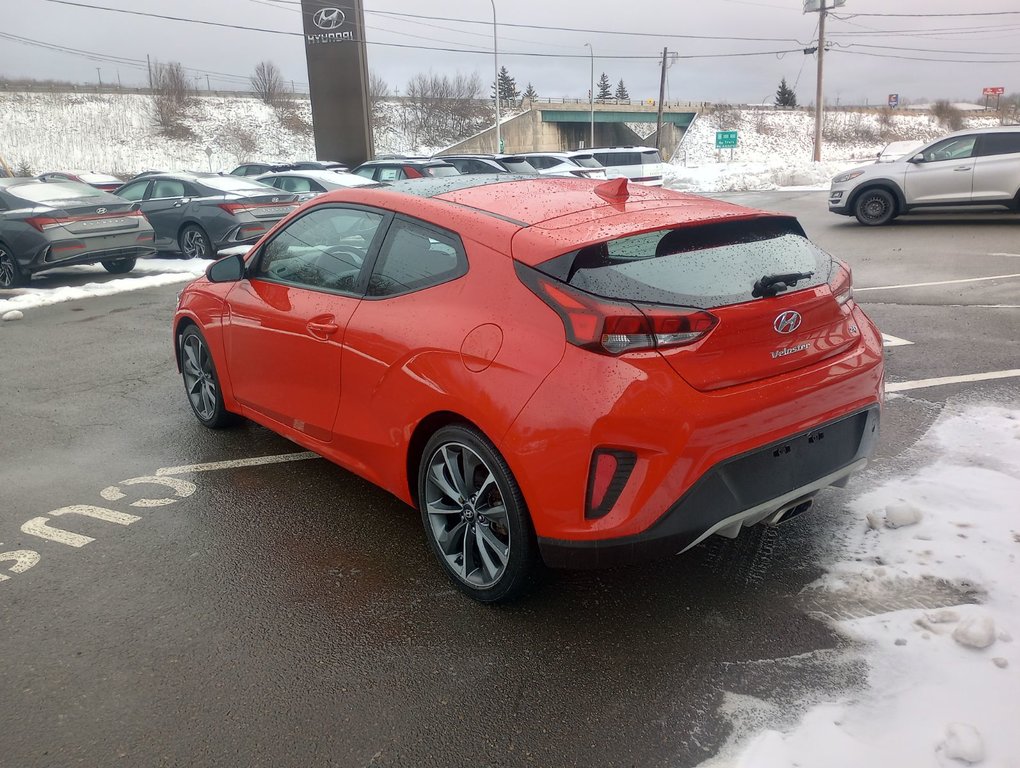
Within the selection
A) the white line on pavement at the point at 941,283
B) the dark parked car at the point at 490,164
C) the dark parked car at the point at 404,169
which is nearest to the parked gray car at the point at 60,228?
the dark parked car at the point at 404,169

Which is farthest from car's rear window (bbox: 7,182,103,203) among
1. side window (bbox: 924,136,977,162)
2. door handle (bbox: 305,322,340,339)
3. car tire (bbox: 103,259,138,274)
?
side window (bbox: 924,136,977,162)

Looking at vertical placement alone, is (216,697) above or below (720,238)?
below

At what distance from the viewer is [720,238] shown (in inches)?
121

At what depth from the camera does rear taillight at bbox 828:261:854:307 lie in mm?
3139

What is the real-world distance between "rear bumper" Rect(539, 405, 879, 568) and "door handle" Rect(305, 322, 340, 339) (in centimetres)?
150

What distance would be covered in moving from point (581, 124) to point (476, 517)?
305 ft

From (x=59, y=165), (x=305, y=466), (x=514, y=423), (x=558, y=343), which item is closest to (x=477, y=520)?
(x=514, y=423)

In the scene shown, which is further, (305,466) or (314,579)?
(305,466)

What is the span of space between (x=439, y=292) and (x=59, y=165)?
66.4 meters

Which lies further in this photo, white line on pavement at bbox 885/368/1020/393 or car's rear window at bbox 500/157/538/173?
car's rear window at bbox 500/157/538/173

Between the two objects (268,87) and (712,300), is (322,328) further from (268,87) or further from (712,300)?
(268,87)

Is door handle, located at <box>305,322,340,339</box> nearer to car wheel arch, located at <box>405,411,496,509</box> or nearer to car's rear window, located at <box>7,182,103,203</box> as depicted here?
car wheel arch, located at <box>405,411,496,509</box>

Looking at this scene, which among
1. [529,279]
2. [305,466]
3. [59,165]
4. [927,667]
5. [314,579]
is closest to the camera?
[927,667]

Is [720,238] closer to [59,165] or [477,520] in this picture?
[477,520]
